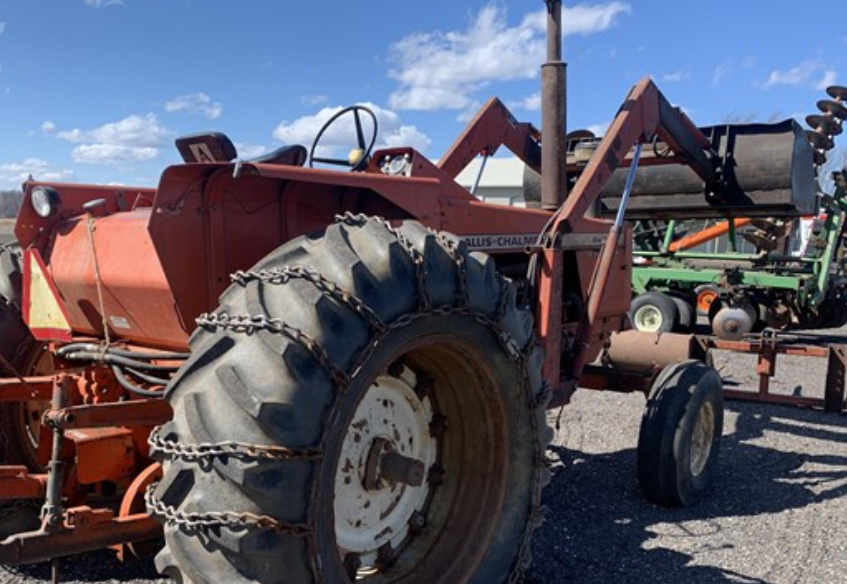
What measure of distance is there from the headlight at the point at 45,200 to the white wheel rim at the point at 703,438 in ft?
12.7

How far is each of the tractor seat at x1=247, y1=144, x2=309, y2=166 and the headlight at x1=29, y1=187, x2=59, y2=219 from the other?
0.91m

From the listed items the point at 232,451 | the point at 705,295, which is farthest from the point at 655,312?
the point at 232,451

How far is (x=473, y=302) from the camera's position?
3006 millimetres

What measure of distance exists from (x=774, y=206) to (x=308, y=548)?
4.83 meters

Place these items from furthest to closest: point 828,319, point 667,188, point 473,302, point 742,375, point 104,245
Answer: point 828,319 < point 742,375 < point 667,188 < point 104,245 < point 473,302

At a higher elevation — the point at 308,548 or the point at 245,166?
the point at 245,166

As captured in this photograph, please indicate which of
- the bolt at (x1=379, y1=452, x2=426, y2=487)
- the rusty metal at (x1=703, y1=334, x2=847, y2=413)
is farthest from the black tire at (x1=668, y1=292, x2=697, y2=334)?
the bolt at (x1=379, y1=452, x2=426, y2=487)

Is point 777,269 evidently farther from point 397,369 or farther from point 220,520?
point 220,520

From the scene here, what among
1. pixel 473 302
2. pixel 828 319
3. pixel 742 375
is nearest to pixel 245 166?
pixel 473 302

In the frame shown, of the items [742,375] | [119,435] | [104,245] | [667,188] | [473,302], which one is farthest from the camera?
[742,375]

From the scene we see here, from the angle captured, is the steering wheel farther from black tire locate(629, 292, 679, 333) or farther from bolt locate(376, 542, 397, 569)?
black tire locate(629, 292, 679, 333)

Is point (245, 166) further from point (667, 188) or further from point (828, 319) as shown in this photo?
point (828, 319)

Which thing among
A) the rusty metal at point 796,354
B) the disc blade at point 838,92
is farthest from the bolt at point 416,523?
the disc blade at point 838,92

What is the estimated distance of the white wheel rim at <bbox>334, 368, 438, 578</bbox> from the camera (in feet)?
9.84
